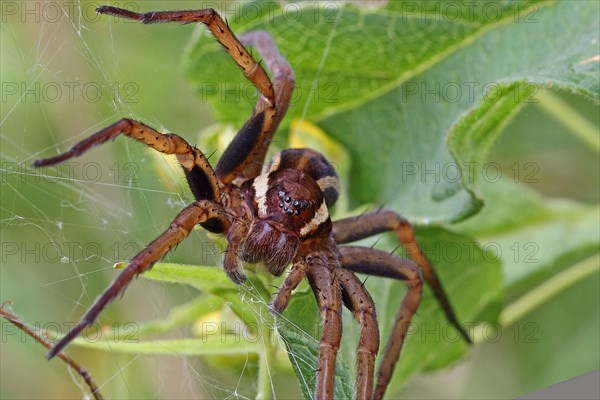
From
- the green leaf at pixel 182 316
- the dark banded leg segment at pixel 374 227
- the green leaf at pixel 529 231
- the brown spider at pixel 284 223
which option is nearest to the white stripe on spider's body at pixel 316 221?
the brown spider at pixel 284 223

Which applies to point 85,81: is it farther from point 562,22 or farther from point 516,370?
point 516,370

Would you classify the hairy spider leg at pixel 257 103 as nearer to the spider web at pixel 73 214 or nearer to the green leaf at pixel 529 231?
the spider web at pixel 73 214

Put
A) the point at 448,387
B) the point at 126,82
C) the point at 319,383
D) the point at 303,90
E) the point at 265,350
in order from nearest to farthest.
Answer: the point at 319,383
the point at 265,350
the point at 303,90
the point at 126,82
the point at 448,387

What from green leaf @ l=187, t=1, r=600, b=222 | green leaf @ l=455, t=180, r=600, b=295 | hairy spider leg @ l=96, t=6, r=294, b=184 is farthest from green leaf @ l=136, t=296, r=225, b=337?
green leaf @ l=455, t=180, r=600, b=295

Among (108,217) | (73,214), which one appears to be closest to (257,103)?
(108,217)

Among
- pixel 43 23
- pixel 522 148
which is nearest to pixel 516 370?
pixel 522 148

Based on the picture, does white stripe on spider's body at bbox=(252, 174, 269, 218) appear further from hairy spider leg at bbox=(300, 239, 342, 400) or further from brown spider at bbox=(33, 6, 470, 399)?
hairy spider leg at bbox=(300, 239, 342, 400)
